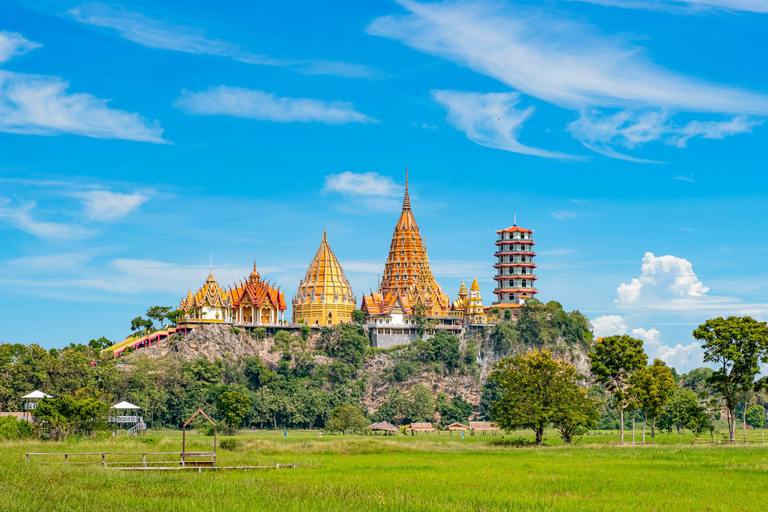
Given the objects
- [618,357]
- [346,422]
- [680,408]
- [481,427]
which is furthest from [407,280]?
[618,357]

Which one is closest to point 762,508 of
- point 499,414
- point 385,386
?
point 499,414

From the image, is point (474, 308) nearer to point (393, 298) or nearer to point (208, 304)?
point (393, 298)

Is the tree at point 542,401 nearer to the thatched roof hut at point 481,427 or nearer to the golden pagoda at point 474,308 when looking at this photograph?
the thatched roof hut at point 481,427

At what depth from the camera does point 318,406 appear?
357ft

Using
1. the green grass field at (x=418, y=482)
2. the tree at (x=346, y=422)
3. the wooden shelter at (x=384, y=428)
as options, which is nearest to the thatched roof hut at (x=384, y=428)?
the wooden shelter at (x=384, y=428)

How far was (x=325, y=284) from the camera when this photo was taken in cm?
13488

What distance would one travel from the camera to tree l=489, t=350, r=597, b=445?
68375mm

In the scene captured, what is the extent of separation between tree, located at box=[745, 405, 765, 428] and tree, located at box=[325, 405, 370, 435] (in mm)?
53125

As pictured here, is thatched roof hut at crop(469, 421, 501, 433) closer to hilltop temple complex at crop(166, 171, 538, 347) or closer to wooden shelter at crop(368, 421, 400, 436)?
wooden shelter at crop(368, 421, 400, 436)

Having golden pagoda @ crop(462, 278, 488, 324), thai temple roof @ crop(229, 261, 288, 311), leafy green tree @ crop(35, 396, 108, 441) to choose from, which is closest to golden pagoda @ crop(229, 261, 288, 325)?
thai temple roof @ crop(229, 261, 288, 311)

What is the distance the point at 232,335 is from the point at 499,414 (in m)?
56.0

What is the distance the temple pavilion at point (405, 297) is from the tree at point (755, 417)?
3990 centimetres

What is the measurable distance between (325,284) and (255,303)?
37.8 feet

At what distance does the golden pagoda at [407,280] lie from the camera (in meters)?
135
